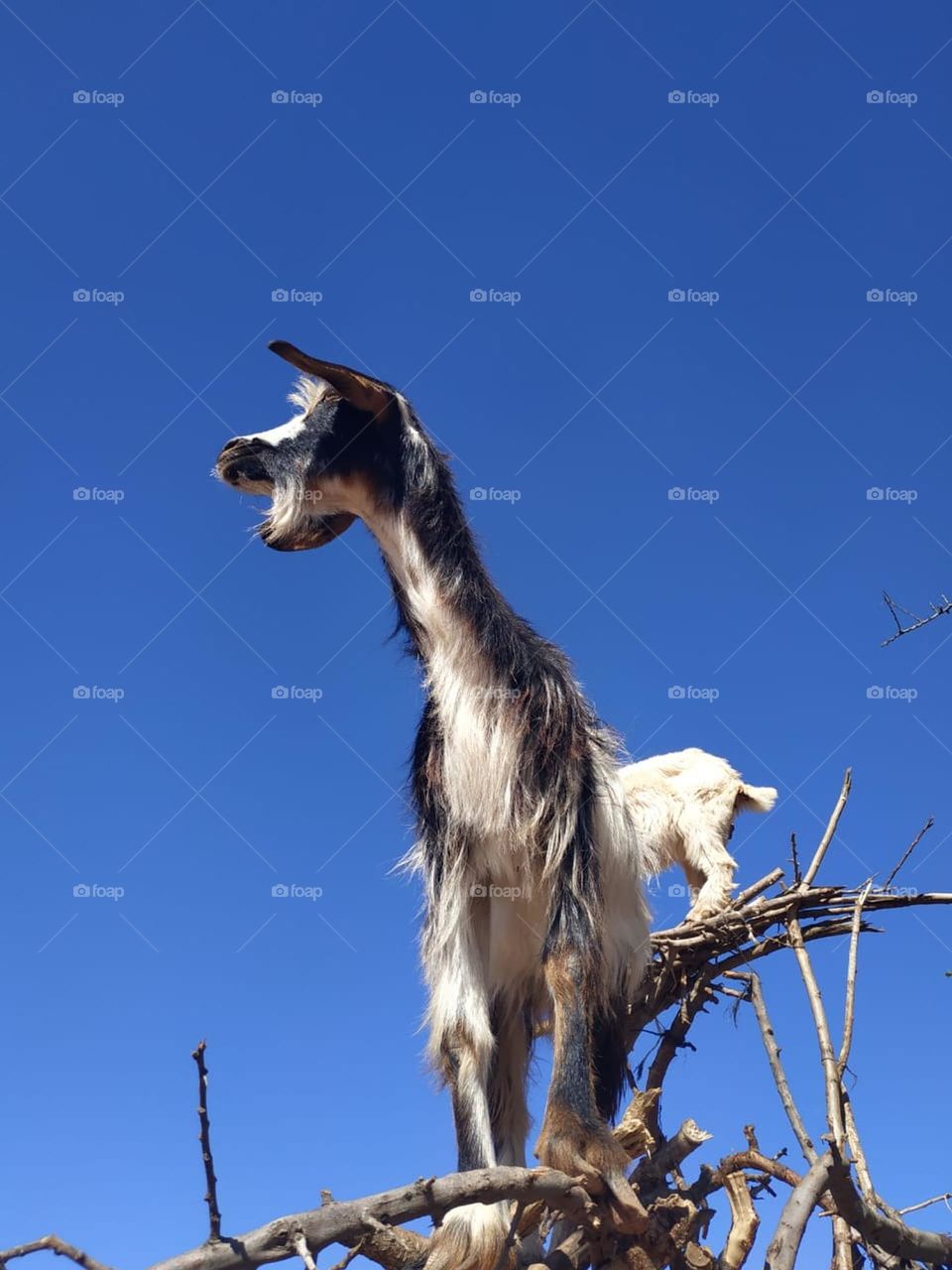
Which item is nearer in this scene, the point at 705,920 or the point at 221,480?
the point at 221,480

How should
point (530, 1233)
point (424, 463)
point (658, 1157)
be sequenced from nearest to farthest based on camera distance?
point (530, 1233) → point (658, 1157) → point (424, 463)

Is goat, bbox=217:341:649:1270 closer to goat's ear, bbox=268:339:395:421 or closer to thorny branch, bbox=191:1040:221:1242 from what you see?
goat's ear, bbox=268:339:395:421

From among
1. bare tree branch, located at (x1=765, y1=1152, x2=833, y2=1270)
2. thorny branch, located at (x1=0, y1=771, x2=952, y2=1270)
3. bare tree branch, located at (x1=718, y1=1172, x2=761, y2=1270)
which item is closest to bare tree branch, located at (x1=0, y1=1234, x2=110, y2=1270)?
thorny branch, located at (x1=0, y1=771, x2=952, y2=1270)

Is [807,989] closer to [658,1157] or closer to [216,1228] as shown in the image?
[658,1157]

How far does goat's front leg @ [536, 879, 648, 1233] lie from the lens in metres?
5.11

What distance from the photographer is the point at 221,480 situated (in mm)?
6418

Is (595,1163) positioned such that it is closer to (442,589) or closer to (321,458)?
(442,589)

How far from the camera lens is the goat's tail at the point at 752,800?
26.9 feet

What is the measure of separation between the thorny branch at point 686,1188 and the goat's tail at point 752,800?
1.29 metres

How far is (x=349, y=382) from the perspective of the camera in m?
6.21

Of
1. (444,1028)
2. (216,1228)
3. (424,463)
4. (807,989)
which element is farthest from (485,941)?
(216,1228)

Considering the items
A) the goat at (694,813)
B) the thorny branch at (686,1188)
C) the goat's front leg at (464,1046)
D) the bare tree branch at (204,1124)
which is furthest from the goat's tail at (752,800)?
the bare tree branch at (204,1124)

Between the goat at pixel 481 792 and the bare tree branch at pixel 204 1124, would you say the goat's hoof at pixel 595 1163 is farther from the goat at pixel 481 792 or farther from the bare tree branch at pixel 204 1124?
the bare tree branch at pixel 204 1124

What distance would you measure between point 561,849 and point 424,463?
1.72m
